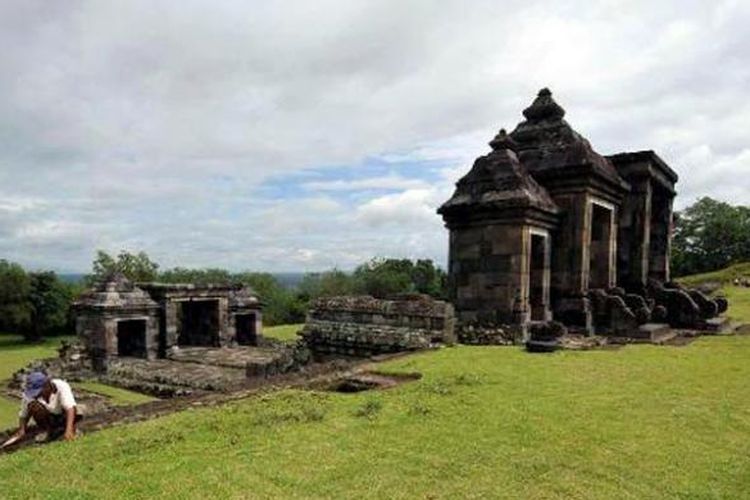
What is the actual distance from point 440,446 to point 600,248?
37.2ft

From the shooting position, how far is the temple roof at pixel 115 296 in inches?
875

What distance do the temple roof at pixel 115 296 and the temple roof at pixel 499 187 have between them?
1545cm

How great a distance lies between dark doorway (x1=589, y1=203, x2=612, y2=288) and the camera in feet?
47.8

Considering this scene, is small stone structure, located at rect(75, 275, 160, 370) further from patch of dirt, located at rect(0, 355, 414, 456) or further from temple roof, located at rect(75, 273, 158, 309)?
patch of dirt, located at rect(0, 355, 414, 456)

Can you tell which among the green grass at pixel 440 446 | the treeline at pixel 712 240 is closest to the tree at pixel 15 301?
the green grass at pixel 440 446

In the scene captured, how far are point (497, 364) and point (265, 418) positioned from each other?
411 cm

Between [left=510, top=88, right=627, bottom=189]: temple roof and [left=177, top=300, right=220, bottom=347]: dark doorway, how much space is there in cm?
1739

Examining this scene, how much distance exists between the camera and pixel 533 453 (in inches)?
186

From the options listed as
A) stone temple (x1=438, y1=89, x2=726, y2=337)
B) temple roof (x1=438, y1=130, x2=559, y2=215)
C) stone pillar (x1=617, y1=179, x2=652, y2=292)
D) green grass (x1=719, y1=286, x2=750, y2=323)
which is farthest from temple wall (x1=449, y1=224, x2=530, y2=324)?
green grass (x1=719, y1=286, x2=750, y2=323)

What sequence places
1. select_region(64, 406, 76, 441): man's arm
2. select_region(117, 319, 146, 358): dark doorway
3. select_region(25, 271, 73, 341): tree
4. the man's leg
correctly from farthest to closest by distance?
select_region(25, 271, 73, 341): tree, select_region(117, 319, 146, 358): dark doorway, the man's leg, select_region(64, 406, 76, 441): man's arm

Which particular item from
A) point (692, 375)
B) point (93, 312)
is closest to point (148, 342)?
point (93, 312)

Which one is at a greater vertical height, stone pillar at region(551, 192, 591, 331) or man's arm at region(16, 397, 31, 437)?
stone pillar at region(551, 192, 591, 331)

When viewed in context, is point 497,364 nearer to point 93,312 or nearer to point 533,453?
point 533,453

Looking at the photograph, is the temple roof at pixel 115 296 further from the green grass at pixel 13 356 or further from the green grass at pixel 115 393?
→ the green grass at pixel 13 356
